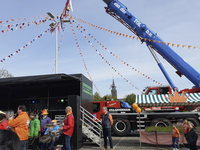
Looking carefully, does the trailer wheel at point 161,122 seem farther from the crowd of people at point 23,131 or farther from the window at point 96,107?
the crowd of people at point 23,131

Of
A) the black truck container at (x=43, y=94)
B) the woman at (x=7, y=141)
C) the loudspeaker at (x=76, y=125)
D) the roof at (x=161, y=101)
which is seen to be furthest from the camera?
the black truck container at (x=43, y=94)

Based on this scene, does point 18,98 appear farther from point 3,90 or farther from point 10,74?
point 10,74

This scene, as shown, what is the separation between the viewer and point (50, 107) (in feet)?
40.9

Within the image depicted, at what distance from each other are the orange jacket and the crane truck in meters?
7.02

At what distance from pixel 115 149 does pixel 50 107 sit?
667cm

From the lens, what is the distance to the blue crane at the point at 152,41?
11.4 m

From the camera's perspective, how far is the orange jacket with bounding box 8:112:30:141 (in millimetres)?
4629

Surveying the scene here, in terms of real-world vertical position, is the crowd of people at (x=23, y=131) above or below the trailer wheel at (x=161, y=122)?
above

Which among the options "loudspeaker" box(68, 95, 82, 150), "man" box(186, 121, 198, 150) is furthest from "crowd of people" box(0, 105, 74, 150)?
"man" box(186, 121, 198, 150)

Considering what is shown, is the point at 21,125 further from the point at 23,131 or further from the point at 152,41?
the point at 152,41

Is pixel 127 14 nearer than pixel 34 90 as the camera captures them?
No

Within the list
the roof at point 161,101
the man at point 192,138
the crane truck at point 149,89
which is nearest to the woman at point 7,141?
the man at point 192,138

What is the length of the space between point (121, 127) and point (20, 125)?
840cm

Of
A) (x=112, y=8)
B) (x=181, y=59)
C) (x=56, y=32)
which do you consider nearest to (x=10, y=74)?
(x=56, y=32)
